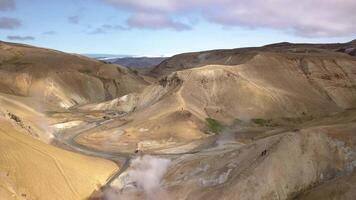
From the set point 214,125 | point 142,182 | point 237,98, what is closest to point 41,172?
point 142,182

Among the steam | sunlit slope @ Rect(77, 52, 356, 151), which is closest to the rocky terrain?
the steam

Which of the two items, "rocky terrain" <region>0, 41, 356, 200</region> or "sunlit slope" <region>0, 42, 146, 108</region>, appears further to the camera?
"sunlit slope" <region>0, 42, 146, 108</region>

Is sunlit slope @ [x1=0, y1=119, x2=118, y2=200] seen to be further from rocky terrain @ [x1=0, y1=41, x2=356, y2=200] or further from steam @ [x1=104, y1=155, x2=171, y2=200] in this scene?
steam @ [x1=104, y1=155, x2=171, y2=200]

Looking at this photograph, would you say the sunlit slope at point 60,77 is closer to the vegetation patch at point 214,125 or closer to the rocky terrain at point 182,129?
the rocky terrain at point 182,129

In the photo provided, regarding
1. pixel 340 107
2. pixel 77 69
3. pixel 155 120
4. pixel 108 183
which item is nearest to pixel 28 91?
pixel 77 69

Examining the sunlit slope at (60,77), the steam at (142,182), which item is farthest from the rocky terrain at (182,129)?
the sunlit slope at (60,77)

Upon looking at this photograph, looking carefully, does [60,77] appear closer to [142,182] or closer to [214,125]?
[214,125]
